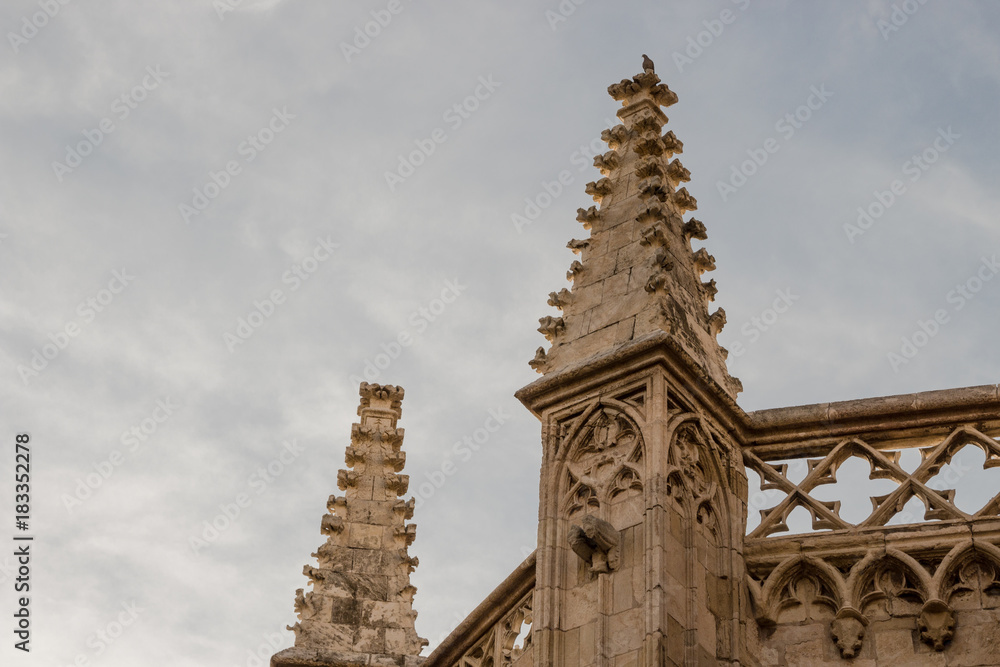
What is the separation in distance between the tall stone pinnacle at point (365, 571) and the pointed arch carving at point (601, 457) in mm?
4138

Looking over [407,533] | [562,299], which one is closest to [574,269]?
[562,299]

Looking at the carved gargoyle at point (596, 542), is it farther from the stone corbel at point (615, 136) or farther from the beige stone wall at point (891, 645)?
the stone corbel at point (615, 136)

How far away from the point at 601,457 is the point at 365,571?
4844 mm

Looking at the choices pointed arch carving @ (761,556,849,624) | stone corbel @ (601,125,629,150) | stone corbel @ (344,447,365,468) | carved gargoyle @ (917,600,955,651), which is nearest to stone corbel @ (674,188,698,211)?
stone corbel @ (601,125,629,150)

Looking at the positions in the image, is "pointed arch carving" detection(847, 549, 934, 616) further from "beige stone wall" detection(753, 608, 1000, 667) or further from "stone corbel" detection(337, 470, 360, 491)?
"stone corbel" detection(337, 470, 360, 491)

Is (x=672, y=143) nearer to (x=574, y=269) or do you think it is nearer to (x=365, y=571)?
(x=574, y=269)

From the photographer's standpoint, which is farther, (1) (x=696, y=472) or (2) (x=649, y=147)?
(2) (x=649, y=147)

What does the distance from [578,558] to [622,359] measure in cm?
141

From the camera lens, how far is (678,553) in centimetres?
1021

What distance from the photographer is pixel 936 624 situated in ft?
33.0

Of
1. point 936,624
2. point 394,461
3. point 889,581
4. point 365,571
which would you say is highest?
point 394,461

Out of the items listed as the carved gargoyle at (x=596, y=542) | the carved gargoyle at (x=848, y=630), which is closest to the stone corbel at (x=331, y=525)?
the carved gargoyle at (x=596, y=542)

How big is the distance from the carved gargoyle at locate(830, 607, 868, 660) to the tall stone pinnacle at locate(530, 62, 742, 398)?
181cm

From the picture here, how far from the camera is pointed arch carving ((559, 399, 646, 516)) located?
34.7ft
